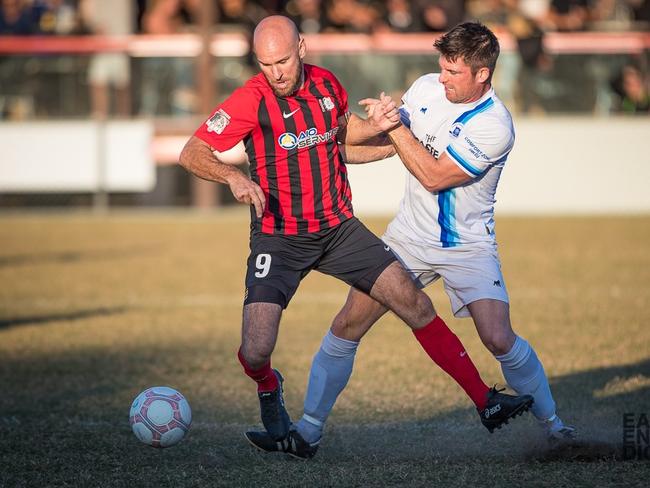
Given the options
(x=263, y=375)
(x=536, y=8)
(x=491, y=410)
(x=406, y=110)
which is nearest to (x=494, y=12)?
(x=536, y=8)

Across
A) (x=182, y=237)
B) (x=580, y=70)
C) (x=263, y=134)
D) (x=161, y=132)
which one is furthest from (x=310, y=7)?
(x=263, y=134)

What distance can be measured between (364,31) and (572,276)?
9320mm

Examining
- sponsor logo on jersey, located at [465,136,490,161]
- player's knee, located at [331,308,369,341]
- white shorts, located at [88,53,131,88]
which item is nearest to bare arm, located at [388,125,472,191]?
sponsor logo on jersey, located at [465,136,490,161]

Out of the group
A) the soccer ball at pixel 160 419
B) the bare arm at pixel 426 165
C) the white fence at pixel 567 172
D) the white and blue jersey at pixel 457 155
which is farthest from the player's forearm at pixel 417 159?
the white fence at pixel 567 172

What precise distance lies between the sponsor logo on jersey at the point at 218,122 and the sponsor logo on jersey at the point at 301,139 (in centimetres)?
28

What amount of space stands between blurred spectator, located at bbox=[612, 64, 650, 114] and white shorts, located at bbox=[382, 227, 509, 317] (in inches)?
577

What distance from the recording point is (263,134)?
5.30 metres

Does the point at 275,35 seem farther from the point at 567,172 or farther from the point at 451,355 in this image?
the point at 567,172

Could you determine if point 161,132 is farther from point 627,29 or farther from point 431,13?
point 627,29

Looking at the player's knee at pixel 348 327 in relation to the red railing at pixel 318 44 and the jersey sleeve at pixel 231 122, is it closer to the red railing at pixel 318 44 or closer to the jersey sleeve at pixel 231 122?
the jersey sleeve at pixel 231 122

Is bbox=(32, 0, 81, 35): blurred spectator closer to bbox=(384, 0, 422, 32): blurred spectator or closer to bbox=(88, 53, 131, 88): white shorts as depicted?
bbox=(88, 53, 131, 88): white shorts

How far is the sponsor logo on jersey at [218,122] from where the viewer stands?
5211 mm

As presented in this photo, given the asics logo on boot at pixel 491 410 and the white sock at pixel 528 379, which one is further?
the white sock at pixel 528 379

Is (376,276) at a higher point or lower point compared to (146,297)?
higher
